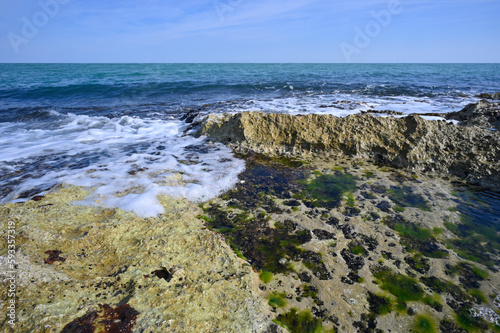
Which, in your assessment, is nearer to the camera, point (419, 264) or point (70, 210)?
point (419, 264)

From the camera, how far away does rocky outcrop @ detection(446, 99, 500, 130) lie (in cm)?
516

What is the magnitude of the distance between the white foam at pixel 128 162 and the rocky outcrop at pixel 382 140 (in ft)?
2.35

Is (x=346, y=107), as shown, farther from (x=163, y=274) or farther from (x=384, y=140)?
(x=163, y=274)

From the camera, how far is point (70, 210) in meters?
2.69

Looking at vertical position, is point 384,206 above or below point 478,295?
above

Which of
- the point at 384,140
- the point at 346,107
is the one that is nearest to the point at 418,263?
the point at 384,140

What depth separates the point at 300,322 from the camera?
1.70 m

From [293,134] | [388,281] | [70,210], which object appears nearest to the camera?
[388,281]

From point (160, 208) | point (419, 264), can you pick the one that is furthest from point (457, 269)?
point (160, 208)

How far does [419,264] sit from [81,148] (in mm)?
6367

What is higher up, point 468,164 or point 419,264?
point 468,164

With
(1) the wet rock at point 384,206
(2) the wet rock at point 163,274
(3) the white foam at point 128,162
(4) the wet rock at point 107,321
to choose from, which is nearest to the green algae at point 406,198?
(1) the wet rock at point 384,206

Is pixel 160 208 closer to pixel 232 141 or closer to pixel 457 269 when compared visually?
pixel 232 141

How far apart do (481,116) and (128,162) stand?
7.23 m
